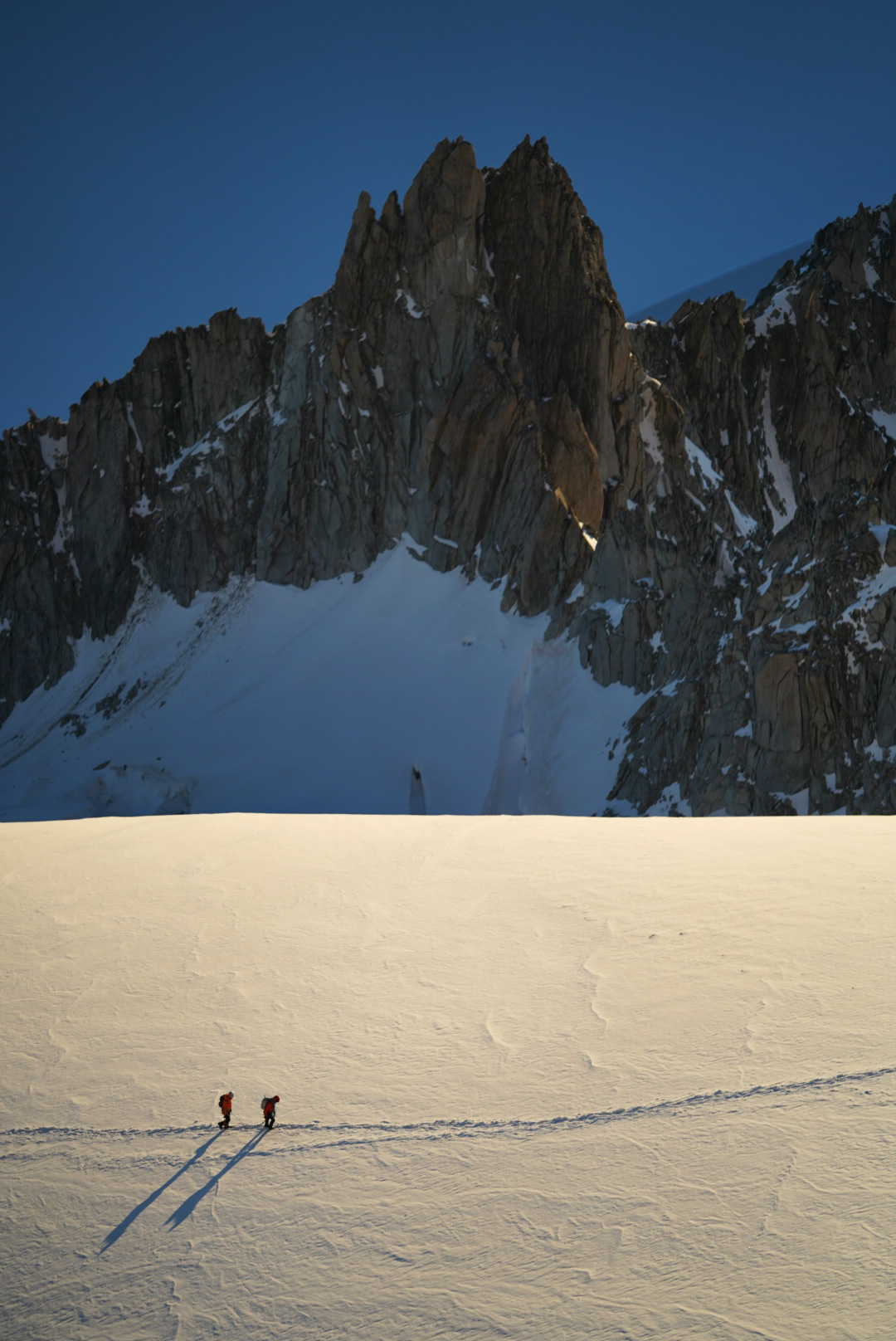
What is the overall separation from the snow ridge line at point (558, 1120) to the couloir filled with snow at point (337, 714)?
22467 millimetres

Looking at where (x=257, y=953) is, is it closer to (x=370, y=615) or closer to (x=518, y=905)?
(x=518, y=905)

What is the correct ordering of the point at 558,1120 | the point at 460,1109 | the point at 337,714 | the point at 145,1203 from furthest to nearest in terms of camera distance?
the point at 337,714
the point at 460,1109
the point at 558,1120
the point at 145,1203

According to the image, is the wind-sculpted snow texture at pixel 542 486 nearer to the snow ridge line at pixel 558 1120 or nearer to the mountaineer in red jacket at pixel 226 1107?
the snow ridge line at pixel 558 1120

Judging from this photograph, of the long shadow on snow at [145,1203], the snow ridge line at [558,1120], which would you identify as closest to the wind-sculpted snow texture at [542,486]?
the snow ridge line at [558,1120]

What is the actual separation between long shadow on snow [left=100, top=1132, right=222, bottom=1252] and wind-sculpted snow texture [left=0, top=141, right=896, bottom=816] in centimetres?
1832

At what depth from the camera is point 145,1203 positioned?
4691mm

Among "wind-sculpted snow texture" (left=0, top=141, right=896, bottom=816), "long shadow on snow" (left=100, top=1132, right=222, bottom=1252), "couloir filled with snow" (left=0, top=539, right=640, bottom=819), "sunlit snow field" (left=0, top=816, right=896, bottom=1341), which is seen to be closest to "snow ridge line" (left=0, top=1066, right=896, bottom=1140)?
"sunlit snow field" (left=0, top=816, right=896, bottom=1341)

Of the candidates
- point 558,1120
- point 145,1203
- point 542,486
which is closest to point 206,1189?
point 145,1203

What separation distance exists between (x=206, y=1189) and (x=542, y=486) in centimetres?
4018

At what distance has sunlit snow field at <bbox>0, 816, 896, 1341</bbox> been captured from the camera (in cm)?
396

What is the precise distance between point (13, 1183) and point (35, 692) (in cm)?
6016

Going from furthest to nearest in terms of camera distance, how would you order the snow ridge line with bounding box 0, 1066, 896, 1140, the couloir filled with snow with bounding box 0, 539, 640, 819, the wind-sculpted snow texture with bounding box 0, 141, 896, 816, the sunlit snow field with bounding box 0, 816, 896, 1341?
1. the couloir filled with snow with bounding box 0, 539, 640, 819
2. the wind-sculpted snow texture with bounding box 0, 141, 896, 816
3. the snow ridge line with bounding box 0, 1066, 896, 1140
4. the sunlit snow field with bounding box 0, 816, 896, 1341

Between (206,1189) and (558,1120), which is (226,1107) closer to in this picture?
(206,1189)

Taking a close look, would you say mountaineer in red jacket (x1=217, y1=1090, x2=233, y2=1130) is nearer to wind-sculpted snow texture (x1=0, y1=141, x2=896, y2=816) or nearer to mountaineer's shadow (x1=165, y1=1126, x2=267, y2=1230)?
mountaineer's shadow (x1=165, y1=1126, x2=267, y2=1230)
